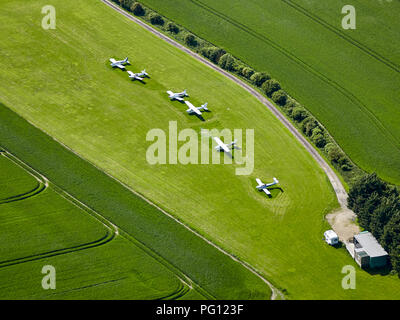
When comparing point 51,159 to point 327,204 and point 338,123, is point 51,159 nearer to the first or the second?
point 327,204

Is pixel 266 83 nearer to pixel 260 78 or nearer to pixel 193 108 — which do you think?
pixel 260 78

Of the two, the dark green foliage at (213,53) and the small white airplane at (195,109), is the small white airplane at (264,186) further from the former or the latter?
the dark green foliage at (213,53)

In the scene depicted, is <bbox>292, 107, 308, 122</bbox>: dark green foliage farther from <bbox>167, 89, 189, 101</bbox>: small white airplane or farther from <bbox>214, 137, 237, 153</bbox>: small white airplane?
<bbox>167, 89, 189, 101</bbox>: small white airplane

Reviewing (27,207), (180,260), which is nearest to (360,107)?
(180,260)

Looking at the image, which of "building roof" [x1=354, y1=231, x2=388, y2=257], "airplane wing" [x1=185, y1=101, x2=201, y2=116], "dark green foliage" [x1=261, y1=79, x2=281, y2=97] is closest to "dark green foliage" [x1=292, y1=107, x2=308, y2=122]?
"dark green foliage" [x1=261, y1=79, x2=281, y2=97]

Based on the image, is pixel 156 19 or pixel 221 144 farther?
pixel 156 19

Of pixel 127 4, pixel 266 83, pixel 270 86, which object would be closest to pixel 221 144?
pixel 270 86
